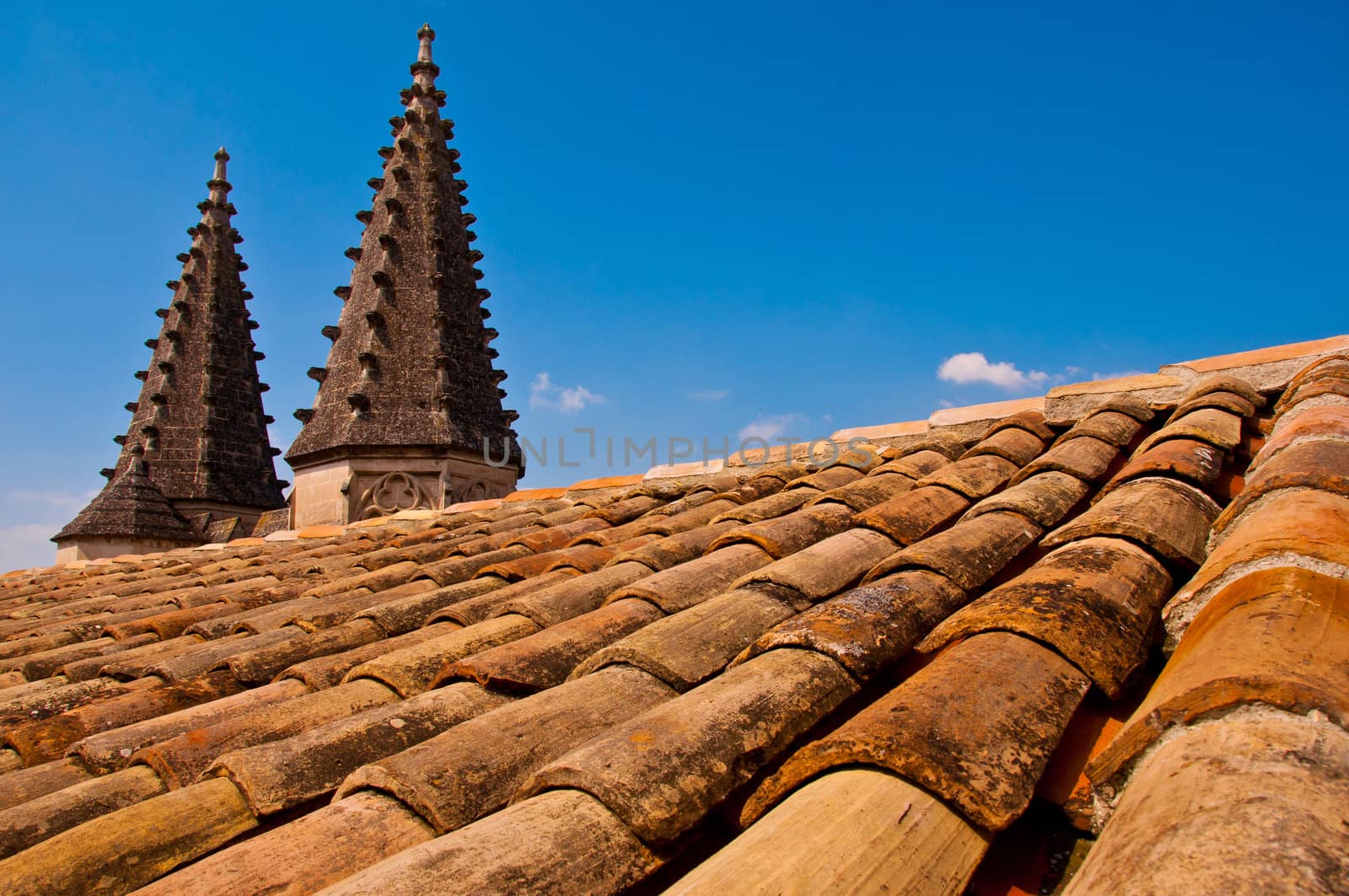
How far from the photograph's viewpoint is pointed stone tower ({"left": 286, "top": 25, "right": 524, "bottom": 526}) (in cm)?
1496

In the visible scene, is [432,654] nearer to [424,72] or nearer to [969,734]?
[969,734]

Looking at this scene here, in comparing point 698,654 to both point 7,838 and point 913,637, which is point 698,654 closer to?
point 913,637

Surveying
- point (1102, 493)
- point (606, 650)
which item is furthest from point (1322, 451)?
point (606, 650)

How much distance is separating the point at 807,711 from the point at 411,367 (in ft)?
49.7

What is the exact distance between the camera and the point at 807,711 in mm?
1853

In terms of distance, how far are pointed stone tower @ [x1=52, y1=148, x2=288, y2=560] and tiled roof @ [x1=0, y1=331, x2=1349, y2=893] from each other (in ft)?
63.3

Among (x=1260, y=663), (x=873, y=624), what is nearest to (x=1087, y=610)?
(x=873, y=624)

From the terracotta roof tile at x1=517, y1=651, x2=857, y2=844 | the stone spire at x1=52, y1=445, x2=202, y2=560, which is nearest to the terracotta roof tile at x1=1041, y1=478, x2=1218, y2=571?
the terracotta roof tile at x1=517, y1=651, x2=857, y2=844

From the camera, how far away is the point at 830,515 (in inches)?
150

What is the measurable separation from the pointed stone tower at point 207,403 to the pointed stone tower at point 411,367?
710 cm

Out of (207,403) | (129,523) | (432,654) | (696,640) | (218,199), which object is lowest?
(129,523)

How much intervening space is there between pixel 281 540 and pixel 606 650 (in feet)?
26.0

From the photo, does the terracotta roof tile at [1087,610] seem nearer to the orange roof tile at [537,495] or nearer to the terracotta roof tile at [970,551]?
the terracotta roof tile at [970,551]

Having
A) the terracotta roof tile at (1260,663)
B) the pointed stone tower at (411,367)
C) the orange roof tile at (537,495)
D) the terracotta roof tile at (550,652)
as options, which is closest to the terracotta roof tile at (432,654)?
the terracotta roof tile at (550,652)
